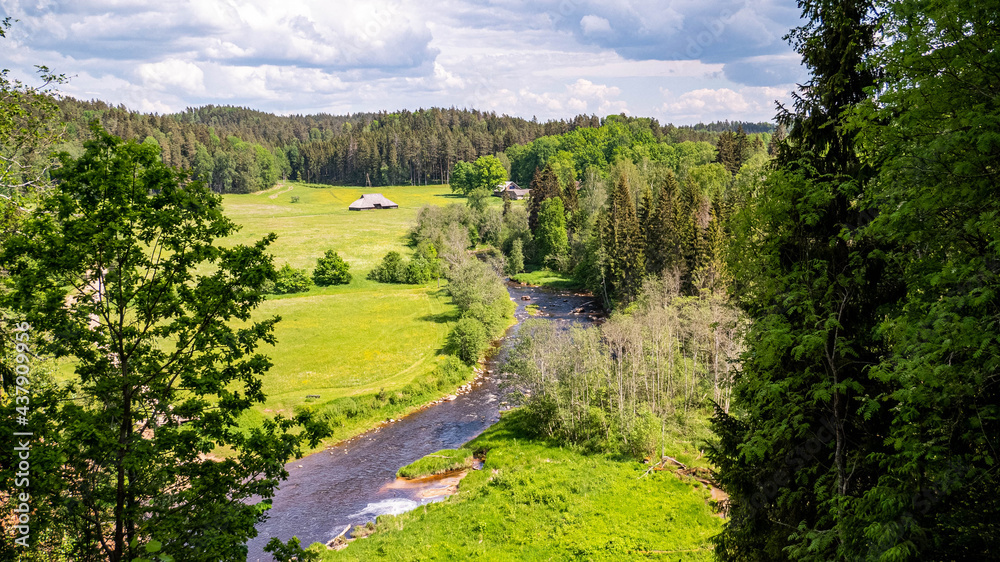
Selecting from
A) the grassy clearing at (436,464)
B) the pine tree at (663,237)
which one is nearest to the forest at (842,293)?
the grassy clearing at (436,464)

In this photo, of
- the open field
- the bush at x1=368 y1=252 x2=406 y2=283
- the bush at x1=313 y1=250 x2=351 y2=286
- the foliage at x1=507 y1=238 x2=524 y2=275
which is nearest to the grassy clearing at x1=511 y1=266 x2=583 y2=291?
the foliage at x1=507 y1=238 x2=524 y2=275

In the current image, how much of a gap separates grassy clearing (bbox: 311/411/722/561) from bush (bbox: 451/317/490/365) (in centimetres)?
1832

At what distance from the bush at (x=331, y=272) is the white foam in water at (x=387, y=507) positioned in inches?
1897

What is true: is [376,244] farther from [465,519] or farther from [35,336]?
[35,336]

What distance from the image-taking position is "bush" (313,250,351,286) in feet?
237

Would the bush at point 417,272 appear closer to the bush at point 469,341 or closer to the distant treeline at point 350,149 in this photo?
the bush at point 469,341

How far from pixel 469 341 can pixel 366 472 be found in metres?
18.2

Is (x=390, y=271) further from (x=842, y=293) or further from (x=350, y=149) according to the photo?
(x=350, y=149)

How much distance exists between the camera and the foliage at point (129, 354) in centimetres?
858

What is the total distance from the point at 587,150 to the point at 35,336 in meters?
145

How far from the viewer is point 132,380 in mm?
9234

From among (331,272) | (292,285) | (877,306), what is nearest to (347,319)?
(292,285)

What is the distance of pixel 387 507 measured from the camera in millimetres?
28000

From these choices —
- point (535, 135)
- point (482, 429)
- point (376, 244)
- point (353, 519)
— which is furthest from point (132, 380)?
point (535, 135)
